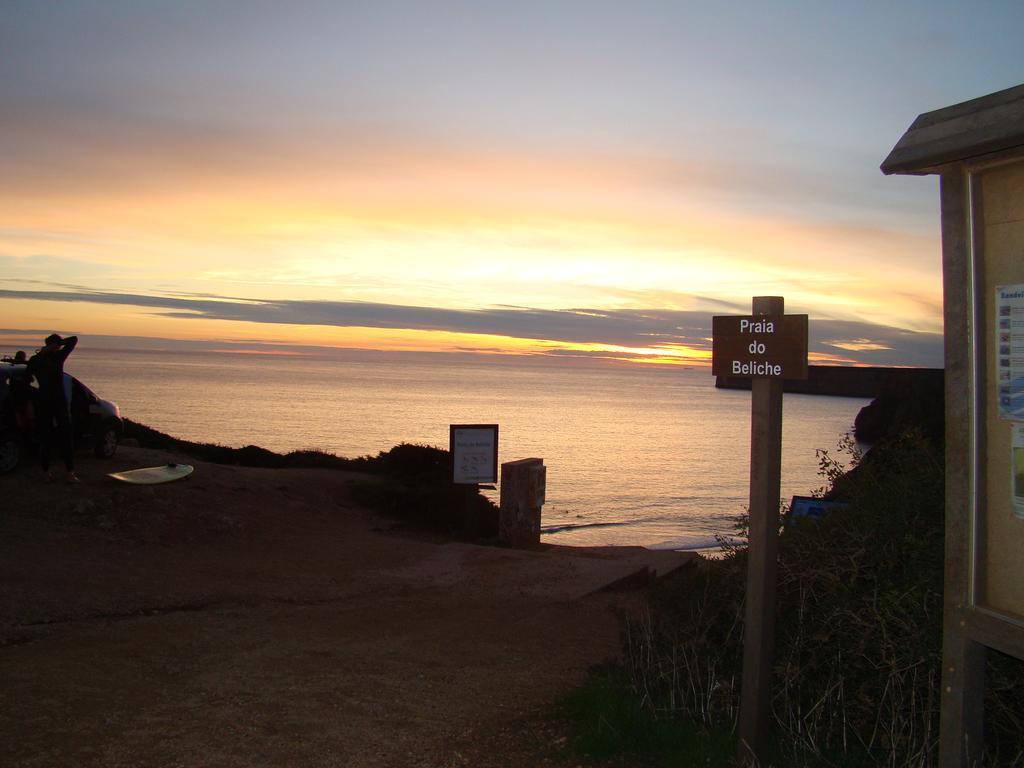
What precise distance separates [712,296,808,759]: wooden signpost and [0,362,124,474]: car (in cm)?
992

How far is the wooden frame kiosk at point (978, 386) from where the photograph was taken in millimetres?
3408

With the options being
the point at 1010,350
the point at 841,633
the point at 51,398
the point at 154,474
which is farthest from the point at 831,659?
the point at 51,398

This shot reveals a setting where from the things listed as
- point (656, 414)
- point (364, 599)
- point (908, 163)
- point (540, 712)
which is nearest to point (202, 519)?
point (364, 599)

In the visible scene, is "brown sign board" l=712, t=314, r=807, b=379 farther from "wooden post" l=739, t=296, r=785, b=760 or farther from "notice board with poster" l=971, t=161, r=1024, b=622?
"notice board with poster" l=971, t=161, r=1024, b=622

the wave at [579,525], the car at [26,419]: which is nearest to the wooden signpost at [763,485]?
the car at [26,419]

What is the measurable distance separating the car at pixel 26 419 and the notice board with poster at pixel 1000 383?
1104 centimetres

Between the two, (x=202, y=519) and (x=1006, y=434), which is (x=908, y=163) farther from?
(x=202, y=519)

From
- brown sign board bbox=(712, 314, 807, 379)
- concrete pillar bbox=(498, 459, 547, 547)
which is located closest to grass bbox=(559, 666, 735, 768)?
brown sign board bbox=(712, 314, 807, 379)

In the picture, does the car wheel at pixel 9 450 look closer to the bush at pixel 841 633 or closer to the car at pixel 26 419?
the car at pixel 26 419

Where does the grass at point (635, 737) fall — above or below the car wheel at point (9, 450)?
below

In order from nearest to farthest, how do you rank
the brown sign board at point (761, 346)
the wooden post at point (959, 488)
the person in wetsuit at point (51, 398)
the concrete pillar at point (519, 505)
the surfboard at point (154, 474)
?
the wooden post at point (959, 488) < the brown sign board at point (761, 346) < the person in wetsuit at point (51, 398) < the surfboard at point (154, 474) < the concrete pillar at point (519, 505)

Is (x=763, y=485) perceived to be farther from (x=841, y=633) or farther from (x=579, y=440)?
(x=579, y=440)

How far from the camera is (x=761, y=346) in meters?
4.42

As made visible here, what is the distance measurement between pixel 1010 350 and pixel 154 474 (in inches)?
429
